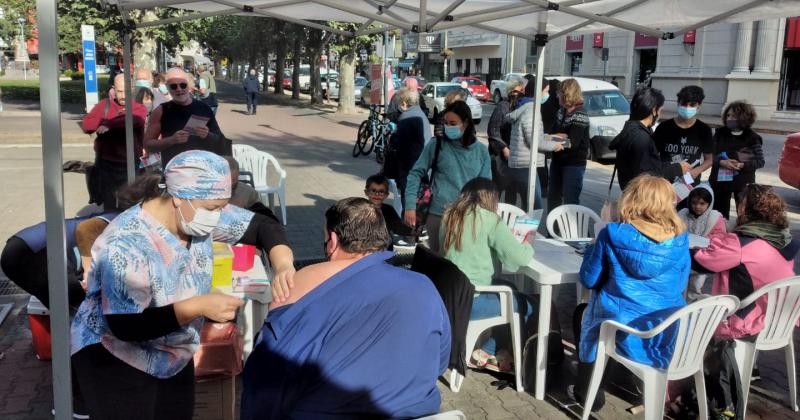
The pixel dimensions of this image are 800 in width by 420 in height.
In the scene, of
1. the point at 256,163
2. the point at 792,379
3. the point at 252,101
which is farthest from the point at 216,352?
the point at 252,101

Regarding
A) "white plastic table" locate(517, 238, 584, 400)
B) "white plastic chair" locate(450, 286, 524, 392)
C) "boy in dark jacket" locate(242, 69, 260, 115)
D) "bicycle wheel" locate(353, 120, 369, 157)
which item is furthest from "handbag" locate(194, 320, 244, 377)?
"boy in dark jacket" locate(242, 69, 260, 115)

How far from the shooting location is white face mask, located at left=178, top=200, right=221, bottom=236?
2330mm

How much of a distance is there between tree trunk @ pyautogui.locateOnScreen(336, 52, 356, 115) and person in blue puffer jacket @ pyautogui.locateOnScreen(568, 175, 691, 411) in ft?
72.0

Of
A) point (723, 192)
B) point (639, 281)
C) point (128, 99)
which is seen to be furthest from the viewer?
point (723, 192)

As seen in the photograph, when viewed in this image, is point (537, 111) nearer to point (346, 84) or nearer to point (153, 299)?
point (153, 299)

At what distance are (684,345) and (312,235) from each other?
518cm

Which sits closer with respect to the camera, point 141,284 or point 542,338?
point 141,284

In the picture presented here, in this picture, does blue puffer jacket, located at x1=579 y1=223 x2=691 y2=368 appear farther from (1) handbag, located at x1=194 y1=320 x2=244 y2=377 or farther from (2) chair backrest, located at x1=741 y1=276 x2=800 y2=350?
(1) handbag, located at x1=194 y1=320 x2=244 y2=377

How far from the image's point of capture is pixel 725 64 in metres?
29.2

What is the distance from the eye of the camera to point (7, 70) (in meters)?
65.2

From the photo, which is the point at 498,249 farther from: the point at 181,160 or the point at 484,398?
the point at 181,160

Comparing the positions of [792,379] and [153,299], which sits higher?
[153,299]

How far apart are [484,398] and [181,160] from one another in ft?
8.49

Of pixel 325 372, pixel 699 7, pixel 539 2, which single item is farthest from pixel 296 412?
pixel 699 7
